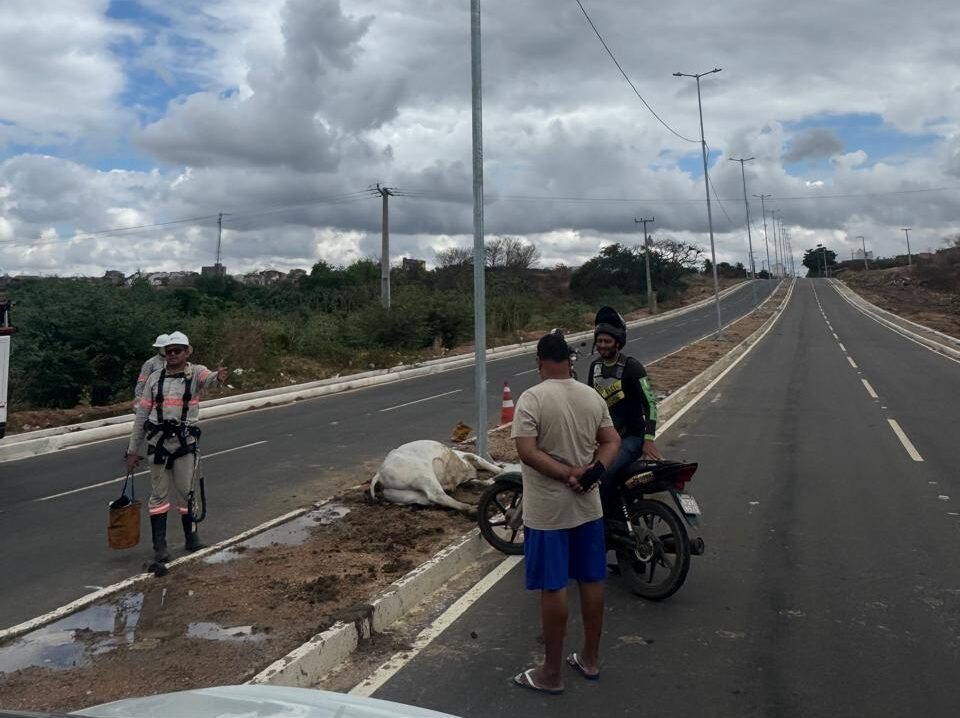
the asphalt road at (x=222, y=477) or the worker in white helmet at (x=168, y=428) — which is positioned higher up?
the worker in white helmet at (x=168, y=428)

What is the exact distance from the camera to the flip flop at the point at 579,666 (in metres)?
4.02

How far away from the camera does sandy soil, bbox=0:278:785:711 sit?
3.97 m

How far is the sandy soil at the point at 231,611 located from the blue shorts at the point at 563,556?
135 cm

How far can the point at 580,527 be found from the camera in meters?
3.97

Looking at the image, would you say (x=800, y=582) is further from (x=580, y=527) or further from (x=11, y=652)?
(x=11, y=652)

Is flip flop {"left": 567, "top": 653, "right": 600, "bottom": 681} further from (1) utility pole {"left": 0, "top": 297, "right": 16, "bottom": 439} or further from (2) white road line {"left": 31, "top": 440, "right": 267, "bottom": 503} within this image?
(1) utility pole {"left": 0, "top": 297, "right": 16, "bottom": 439}

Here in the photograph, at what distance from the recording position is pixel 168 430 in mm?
5992

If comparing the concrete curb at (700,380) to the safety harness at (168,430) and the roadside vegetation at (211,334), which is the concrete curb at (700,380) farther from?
the roadside vegetation at (211,334)

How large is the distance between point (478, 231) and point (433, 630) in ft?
17.0

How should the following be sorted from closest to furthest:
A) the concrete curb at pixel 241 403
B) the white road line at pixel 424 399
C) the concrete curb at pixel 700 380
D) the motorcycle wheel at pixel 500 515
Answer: the motorcycle wheel at pixel 500 515 < the concrete curb at pixel 241 403 < the concrete curb at pixel 700 380 < the white road line at pixel 424 399

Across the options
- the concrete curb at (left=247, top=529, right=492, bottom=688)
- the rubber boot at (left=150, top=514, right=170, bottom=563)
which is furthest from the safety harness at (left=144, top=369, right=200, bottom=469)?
the concrete curb at (left=247, top=529, right=492, bottom=688)

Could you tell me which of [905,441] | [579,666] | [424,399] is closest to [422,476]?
[579,666]

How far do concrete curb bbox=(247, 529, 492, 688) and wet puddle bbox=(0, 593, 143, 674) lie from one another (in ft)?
4.01

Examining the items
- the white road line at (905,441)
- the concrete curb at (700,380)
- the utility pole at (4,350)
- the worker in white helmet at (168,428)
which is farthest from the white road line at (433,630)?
the concrete curb at (700,380)
